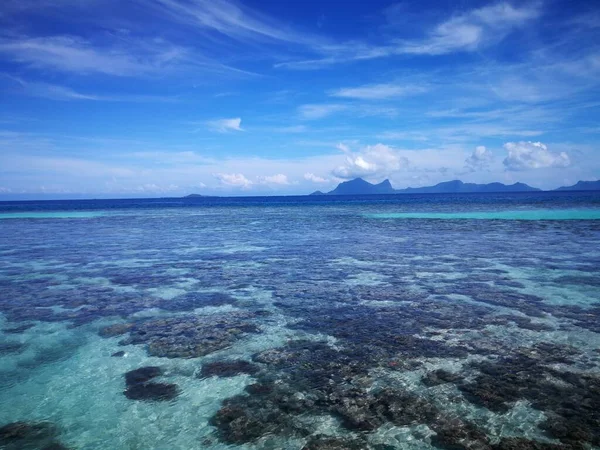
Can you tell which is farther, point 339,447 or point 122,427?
point 122,427

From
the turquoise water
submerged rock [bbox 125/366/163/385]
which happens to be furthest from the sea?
the turquoise water

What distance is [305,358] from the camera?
30.6ft

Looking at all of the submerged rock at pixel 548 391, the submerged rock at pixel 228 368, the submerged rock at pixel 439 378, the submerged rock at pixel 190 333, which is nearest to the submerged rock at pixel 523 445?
the submerged rock at pixel 548 391

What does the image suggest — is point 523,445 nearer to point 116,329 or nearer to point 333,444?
point 333,444

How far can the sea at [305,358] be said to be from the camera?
655 centimetres

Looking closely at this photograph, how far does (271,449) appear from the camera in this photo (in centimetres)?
613

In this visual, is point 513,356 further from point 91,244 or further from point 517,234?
point 91,244

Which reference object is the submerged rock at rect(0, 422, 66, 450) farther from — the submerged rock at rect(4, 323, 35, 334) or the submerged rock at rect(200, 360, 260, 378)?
the submerged rock at rect(4, 323, 35, 334)

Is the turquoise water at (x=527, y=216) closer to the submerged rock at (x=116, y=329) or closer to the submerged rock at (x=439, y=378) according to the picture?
the submerged rock at (x=439, y=378)

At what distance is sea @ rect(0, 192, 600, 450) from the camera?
655 centimetres

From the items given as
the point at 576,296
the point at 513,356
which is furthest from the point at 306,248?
the point at 513,356

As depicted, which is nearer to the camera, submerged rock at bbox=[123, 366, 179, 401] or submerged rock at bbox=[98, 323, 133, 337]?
submerged rock at bbox=[123, 366, 179, 401]

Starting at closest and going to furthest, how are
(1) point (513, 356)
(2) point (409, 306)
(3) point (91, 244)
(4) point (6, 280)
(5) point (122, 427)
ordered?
(5) point (122, 427) → (1) point (513, 356) → (2) point (409, 306) → (4) point (6, 280) → (3) point (91, 244)

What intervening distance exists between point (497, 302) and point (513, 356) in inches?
184
